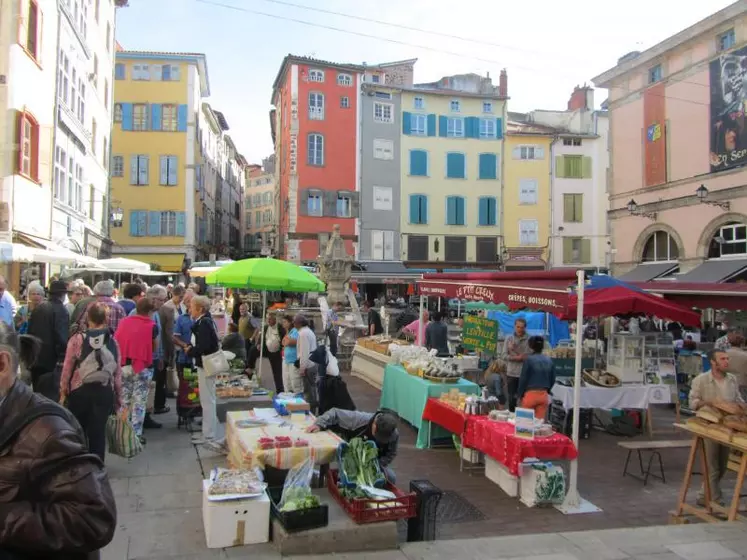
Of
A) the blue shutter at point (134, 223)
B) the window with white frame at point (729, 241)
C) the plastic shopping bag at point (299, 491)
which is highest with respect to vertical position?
the blue shutter at point (134, 223)

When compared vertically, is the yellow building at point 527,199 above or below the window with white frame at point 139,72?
below

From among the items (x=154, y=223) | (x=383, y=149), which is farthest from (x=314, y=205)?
(x=154, y=223)

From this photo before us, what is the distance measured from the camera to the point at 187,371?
920 centimetres

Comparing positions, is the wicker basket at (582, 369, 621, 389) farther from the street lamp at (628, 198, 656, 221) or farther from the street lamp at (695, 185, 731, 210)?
the street lamp at (628, 198, 656, 221)

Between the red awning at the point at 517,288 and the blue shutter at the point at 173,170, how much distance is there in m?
29.5

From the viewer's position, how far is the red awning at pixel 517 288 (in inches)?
293

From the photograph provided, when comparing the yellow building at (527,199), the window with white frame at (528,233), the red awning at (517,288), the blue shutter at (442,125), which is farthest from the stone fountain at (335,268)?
the window with white frame at (528,233)

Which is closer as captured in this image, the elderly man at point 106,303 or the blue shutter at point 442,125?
the elderly man at point 106,303

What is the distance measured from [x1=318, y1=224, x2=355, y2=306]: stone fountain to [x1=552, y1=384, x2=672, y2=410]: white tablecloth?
12.3 m

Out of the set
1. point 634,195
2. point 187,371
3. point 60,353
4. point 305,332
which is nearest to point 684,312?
point 305,332

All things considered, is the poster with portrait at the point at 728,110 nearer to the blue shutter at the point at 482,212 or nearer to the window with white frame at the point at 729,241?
the window with white frame at the point at 729,241

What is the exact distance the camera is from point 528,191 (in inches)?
1636

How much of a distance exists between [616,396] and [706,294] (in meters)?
4.06

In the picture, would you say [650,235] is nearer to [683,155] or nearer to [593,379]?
[683,155]
